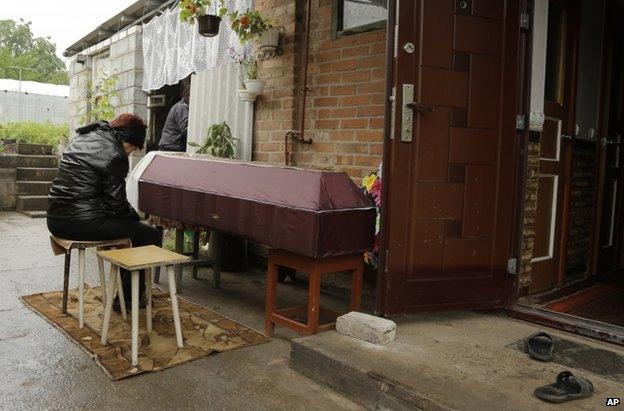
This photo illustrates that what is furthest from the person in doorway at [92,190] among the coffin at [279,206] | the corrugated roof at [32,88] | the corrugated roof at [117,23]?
the corrugated roof at [32,88]

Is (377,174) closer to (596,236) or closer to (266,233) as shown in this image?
(266,233)

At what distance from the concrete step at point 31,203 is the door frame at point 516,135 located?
8.40 m

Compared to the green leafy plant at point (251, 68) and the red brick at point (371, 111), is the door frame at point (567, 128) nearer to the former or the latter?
the red brick at point (371, 111)

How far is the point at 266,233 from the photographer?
3.48 metres

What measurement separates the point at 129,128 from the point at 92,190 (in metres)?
0.54

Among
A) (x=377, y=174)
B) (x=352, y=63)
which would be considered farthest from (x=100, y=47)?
(x=377, y=174)

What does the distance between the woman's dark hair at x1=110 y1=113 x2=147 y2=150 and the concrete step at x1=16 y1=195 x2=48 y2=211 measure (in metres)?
6.83

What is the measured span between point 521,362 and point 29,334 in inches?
124

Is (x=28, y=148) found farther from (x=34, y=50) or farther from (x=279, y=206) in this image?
(x=34, y=50)

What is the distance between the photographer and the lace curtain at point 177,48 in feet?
19.5

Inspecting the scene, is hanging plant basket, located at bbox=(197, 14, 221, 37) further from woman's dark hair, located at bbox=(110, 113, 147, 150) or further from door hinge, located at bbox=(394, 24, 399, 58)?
door hinge, located at bbox=(394, 24, 399, 58)

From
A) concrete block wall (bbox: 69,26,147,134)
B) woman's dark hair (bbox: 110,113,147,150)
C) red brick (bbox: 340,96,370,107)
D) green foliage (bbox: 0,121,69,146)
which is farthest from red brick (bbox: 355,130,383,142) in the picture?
green foliage (bbox: 0,121,69,146)

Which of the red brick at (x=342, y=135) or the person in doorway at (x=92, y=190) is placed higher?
the red brick at (x=342, y=135)

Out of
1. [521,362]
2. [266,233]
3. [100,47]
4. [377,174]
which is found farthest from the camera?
[100,47]
